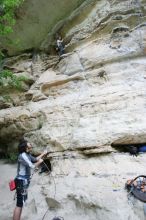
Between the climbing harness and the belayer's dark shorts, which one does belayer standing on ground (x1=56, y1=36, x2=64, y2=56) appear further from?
the climbing harness

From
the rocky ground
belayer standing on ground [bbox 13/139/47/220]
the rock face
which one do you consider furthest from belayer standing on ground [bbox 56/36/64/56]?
belayer standing on ground [bbox 13/139/47/220]

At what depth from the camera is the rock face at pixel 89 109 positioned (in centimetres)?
Answer: 681

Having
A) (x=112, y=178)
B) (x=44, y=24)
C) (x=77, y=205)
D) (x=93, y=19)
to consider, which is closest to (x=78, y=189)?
(x=77, y=205)

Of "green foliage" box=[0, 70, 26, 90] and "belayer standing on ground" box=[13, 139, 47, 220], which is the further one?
"green foliage" box=[0, 70, 26, 90]

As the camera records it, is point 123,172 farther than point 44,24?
No

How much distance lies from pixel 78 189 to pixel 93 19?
8.87 meters

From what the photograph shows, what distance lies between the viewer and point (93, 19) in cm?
1294

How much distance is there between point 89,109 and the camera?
9445mm

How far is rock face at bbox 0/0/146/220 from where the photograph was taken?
6.81 meters

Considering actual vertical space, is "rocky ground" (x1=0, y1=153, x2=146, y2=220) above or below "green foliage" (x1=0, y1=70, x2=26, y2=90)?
below

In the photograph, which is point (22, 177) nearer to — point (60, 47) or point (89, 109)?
point (89, 109)

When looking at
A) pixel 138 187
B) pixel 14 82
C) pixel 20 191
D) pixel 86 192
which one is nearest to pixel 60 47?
pixel 14 82

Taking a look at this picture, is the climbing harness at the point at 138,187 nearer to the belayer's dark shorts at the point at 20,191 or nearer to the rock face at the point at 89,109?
the rock face at the point at 89,109

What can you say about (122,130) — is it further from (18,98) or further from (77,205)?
(18,98)
